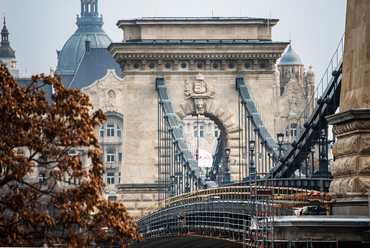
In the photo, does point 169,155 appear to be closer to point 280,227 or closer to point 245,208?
point 245,208

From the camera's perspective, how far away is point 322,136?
52.1m

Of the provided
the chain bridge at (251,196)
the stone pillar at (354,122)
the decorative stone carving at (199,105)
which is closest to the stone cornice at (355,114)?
the stone pillar at (354,122)

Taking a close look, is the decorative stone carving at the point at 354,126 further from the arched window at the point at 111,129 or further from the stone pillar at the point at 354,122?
the arched window at the point at 111,129

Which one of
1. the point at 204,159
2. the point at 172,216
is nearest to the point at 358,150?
the point at 172,216

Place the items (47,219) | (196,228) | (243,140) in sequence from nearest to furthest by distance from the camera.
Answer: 1. (47,219)
2. (196,228)
3. (243,140)

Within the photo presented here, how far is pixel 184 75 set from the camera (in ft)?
285

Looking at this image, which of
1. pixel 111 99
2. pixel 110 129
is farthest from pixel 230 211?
pixel 110 129

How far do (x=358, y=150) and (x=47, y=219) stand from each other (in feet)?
30.5

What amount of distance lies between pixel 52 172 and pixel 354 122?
9028 mm

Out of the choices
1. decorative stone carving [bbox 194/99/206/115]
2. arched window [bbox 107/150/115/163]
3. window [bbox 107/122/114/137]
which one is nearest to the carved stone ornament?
decorative stone carving [bbox 194/99/206/115]

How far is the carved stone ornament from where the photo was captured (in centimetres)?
8625

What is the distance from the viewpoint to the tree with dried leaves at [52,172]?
32.3 metres

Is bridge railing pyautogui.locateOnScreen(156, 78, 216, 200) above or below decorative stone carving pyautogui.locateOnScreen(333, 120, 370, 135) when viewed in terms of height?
above

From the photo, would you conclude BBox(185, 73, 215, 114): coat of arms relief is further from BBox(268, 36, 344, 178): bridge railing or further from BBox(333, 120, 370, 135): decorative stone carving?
BBox(333, 120, 370, 135): decorative stone carving
